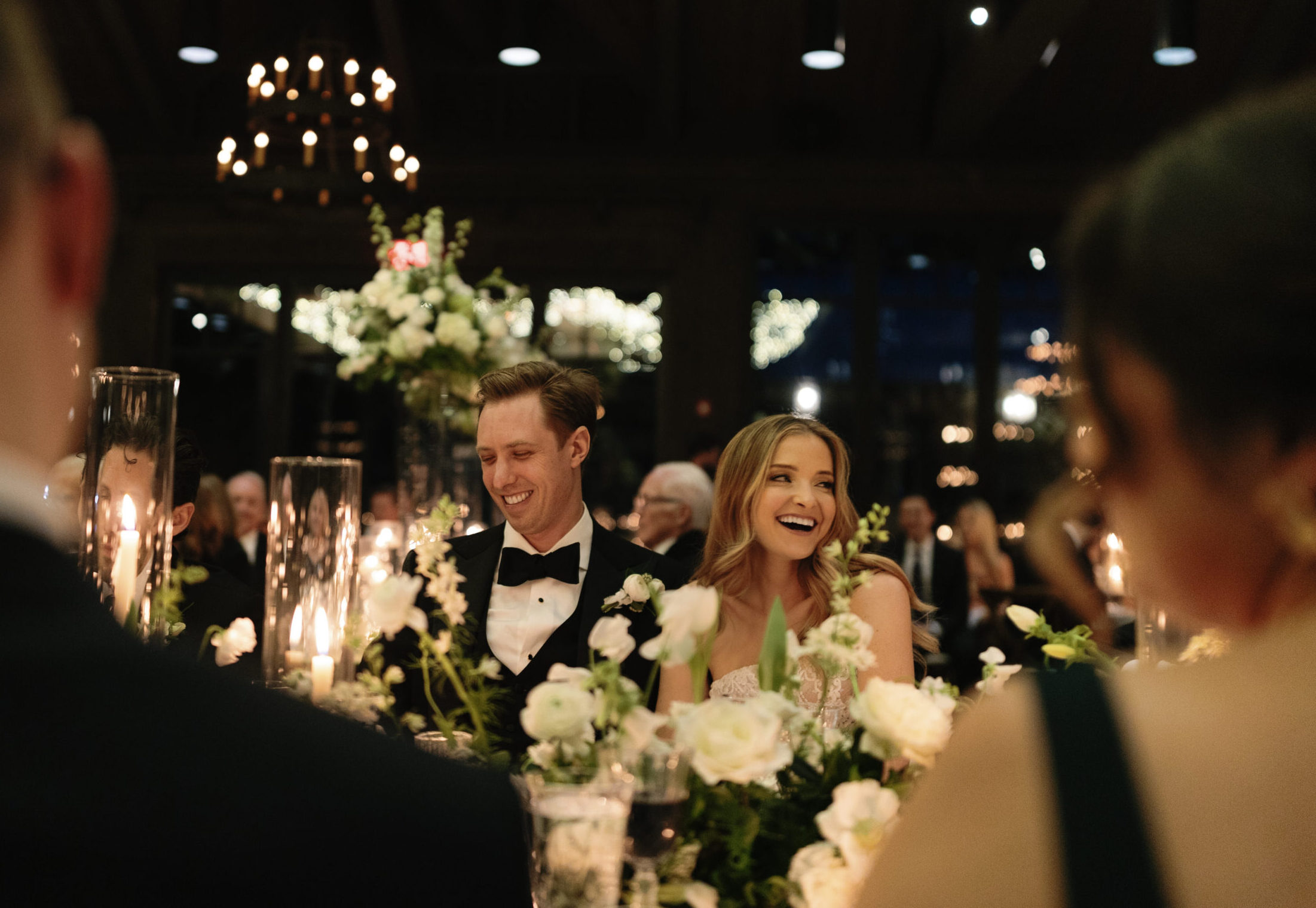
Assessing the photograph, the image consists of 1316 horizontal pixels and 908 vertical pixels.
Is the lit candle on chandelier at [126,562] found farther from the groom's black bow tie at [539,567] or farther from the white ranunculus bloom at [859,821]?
the white ranunculus bloom at [859,821]

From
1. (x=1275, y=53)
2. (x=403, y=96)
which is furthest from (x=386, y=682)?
(x=1275, y=53)

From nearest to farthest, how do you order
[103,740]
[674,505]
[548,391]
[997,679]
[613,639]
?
[103,740] < [613,639] < [997,679] < [548,391] < [674,505]

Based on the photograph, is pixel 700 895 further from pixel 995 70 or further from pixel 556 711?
pixel 995 70

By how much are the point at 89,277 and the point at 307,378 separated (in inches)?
378

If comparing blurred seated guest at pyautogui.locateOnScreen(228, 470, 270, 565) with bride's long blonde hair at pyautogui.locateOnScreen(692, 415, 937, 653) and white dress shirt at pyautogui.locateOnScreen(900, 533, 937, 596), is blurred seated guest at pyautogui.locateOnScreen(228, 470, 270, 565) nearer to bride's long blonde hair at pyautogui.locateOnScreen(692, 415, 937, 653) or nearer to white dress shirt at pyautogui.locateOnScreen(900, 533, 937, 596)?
white dress shirt at pyautogui.locateOnScreen(900, 533, 937, 596)

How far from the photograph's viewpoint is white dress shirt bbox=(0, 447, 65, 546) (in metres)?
0.48

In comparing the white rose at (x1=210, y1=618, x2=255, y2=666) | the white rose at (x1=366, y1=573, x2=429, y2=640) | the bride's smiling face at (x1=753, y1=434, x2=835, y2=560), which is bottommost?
the white rose at (x1=210, y1=618, x2=255, y2=666)

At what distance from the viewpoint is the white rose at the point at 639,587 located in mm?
→ 1690

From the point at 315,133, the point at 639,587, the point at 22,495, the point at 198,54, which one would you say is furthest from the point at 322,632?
the point at 198,54

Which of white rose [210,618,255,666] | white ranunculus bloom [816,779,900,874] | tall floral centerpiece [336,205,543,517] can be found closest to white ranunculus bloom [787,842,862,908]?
white ranunculus bloom [816,779,900,874]

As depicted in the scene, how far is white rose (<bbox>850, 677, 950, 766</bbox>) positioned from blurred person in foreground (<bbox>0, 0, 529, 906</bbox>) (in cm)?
85

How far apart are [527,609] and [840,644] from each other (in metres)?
1.37

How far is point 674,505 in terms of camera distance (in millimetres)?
4914

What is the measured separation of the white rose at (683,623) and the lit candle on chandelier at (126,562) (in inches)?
45.4
